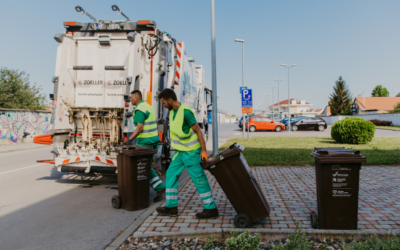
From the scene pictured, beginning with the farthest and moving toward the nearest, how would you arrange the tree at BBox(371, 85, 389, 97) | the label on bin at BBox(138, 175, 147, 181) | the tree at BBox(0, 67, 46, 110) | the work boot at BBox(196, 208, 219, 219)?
the tree at BBox(371, 85, 389, 97) < the tree at BBox(0, 67, 46, 110) < the label on bin at BBox(138, 175, 147, 181) < the work boot at BBox(196, 208, 219, 219)

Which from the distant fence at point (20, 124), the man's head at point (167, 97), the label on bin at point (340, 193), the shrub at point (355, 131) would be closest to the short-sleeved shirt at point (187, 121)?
the man's head at point (167, 97)

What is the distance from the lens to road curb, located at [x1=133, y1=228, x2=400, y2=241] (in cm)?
331

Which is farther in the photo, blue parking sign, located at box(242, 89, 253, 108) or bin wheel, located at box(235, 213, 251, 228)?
blue parking sign, located at box(242, 89, 253, 108)

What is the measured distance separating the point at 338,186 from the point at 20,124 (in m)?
18.2

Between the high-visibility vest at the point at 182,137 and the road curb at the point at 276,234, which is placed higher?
the high-visibility vest at the point at 182,137

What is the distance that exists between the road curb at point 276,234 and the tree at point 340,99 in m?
73.5

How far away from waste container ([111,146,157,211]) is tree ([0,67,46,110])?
20.6 meters

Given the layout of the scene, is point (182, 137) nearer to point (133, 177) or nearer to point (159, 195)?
point (133, 177)

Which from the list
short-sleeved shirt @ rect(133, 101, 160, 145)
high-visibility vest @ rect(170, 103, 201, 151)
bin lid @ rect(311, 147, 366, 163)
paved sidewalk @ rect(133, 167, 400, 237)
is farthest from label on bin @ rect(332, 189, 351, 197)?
short-sleeved shirt @ rect(133, 101, 160, 145)

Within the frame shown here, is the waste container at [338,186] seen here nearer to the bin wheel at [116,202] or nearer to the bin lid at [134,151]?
the bin lid at [134,151]

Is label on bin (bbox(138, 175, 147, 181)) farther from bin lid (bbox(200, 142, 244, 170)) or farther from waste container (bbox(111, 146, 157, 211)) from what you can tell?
bin lid (bbox(200, 142, 244, 170))

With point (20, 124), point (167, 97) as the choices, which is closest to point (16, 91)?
point (20, 124)

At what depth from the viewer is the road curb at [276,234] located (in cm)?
331

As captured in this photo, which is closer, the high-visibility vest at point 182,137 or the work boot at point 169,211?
the high-visibility vest at point 182,137
